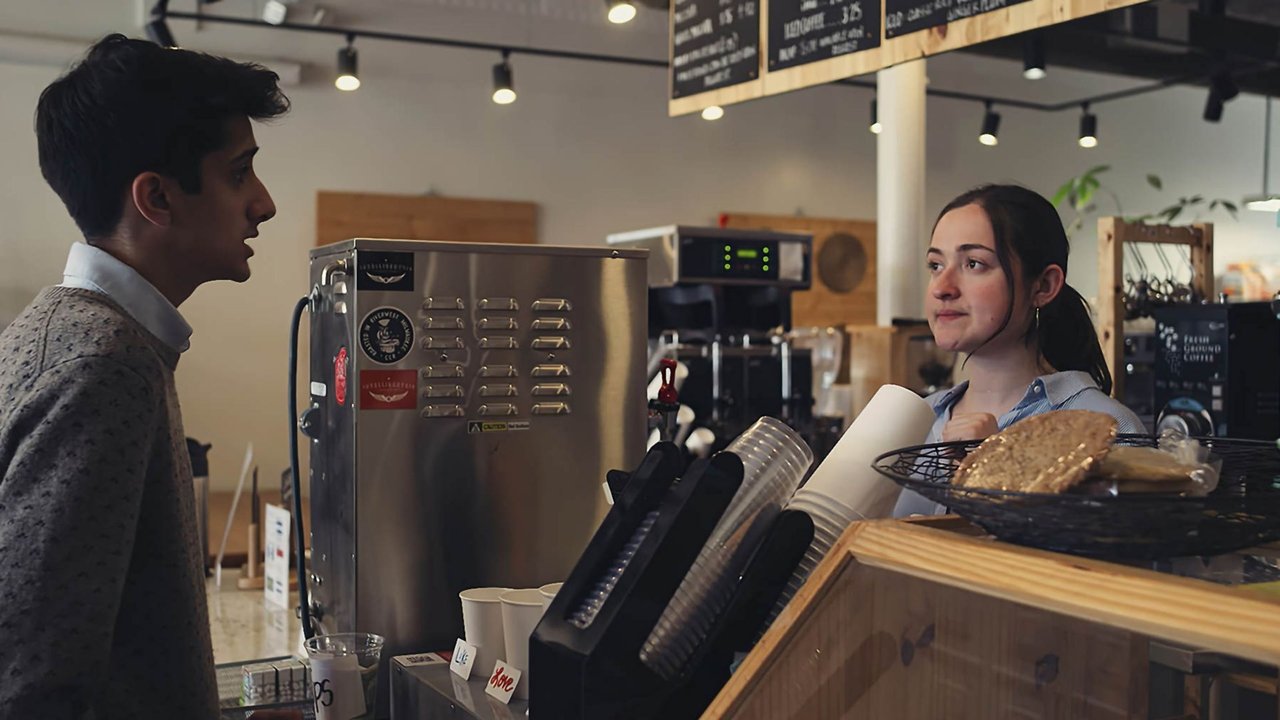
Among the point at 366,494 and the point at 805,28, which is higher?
the point at 805,28

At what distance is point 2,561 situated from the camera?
112cm

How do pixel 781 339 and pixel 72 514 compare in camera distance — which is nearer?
pixel 72 514

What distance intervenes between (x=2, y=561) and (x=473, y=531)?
0.82m

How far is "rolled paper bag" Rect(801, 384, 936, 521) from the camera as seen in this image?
1.15 metres

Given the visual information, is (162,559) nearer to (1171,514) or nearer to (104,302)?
(104,302)

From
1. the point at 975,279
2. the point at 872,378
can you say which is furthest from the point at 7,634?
the point at 872,378

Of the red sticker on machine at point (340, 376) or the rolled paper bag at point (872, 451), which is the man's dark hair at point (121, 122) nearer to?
the red sticker on machine at point (340, 376)

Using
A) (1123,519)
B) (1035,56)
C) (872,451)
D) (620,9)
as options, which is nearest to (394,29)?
(620,9)

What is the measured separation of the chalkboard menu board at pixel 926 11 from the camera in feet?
9.27

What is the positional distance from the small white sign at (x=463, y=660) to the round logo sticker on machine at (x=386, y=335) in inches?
18.0

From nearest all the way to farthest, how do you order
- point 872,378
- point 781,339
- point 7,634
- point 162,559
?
point 7,634, point 162,559, point 781,339, point 872,378

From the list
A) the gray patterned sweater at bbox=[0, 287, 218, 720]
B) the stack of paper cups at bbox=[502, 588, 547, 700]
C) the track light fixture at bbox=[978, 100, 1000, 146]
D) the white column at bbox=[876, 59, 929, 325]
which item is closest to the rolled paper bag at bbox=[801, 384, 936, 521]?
the stack of paper cups at bbox=[502, 588, 547, 700]

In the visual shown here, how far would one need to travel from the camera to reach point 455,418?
182 cm

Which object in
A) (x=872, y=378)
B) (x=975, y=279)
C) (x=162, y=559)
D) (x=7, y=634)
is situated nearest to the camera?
(x=7, y=634)
